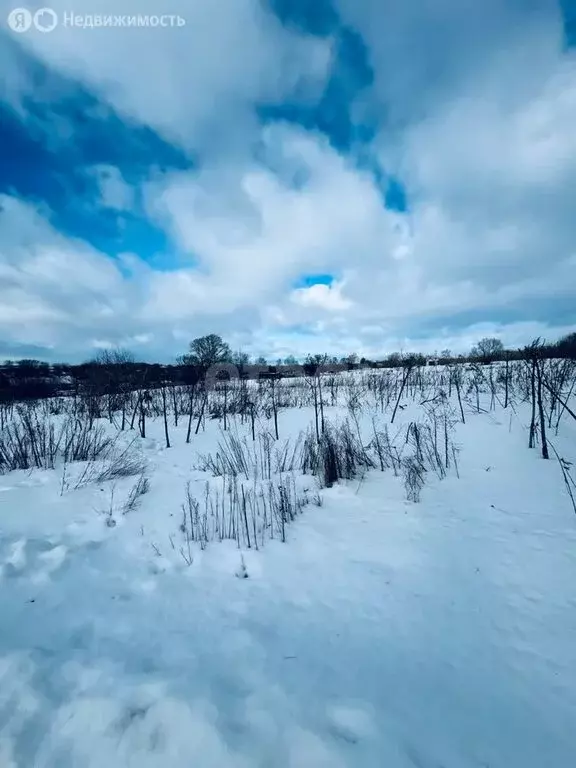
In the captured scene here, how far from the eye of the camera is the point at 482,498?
468cm

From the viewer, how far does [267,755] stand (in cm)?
165

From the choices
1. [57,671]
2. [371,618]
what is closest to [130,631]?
[57,671]

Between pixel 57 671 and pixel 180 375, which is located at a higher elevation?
pixel 180 375

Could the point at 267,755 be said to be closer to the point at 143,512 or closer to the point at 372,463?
the point at 143,512

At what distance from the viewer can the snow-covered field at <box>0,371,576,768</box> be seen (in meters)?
1.71

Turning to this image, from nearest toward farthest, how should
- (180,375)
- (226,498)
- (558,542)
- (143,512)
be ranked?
(558,542) < (143,512) < (226,498) < (180,375)

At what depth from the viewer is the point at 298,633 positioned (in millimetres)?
2504

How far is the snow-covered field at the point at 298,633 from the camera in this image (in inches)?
67.5

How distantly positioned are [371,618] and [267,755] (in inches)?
48.5

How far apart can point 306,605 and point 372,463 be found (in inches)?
Result: 149

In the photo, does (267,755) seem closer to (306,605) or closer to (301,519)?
(306,605)

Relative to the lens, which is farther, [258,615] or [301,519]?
[301,519]

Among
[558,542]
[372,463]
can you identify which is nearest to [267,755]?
[558,542]

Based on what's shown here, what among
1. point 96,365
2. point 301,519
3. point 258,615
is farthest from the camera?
point 96,365
